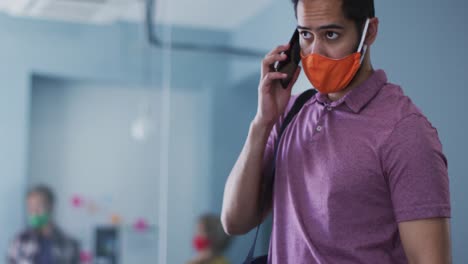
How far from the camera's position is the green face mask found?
2.44 metres

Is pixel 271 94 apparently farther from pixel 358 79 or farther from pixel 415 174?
pixel 415 174

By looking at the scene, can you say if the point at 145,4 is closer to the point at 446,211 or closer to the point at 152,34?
the point at 152,34

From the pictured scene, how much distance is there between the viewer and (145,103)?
2.85 m

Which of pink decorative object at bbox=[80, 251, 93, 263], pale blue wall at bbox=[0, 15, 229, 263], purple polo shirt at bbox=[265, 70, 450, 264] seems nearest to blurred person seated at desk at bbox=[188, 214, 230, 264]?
pale blue wall at bbox=[0, 15, 229, 263]

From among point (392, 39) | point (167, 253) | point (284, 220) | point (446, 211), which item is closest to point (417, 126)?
point (446, 211)

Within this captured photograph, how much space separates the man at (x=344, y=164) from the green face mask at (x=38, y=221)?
146 cm

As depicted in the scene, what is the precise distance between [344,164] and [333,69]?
139 mm

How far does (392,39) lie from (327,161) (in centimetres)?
58

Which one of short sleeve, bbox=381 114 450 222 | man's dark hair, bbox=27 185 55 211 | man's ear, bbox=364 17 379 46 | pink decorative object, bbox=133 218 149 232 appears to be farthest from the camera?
pink decorative object, bbox=133 218 149 232

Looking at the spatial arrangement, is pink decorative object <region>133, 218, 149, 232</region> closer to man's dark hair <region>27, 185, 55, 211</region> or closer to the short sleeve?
man's dark hair <region>27, 185, 55, 211</region>

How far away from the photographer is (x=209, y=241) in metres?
2.53

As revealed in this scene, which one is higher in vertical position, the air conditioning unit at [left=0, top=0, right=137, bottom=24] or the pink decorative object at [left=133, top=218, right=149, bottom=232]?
the air conditioning unit at [left=0, top=0, right=137, bottom=24]

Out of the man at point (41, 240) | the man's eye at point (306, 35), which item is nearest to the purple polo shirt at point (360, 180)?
the man's eye at point (306, 35)

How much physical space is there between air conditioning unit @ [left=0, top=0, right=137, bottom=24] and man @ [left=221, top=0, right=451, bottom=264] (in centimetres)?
149
